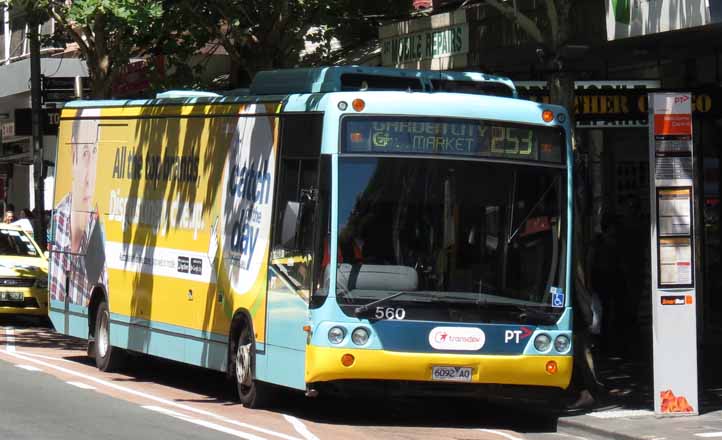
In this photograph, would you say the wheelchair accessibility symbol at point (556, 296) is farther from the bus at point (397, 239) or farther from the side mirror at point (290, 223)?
the side mirror at point (290, 223)

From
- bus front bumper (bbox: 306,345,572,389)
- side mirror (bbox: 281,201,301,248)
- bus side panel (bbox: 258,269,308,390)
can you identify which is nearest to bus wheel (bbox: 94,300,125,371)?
bus side panel (bbox: 258,269,308,390)

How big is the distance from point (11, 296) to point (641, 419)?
13.4 metres

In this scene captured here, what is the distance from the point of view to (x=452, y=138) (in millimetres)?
12062

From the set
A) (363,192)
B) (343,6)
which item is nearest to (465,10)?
(343,6)

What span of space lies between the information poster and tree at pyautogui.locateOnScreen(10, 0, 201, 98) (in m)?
8.81

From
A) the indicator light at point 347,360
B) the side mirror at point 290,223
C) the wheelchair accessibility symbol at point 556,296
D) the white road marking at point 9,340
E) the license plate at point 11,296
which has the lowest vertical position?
the white road marking at point 9,340

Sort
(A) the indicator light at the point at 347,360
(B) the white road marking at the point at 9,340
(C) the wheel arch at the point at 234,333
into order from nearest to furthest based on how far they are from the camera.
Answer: (A) the indicator light at the point at 347,360 → (C) the wheel arch at the point at 234,333 → (B) the white road marking at the point at 9,340

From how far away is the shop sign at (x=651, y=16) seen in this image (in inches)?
580

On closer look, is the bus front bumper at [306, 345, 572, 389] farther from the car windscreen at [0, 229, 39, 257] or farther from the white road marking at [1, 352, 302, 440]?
the car windscreen at [0, 229, 39, 257]

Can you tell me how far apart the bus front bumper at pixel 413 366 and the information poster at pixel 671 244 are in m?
1.17

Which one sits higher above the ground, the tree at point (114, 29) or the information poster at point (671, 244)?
the tree at point (114, 29)

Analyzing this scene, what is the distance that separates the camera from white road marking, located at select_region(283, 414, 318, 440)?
11255mm

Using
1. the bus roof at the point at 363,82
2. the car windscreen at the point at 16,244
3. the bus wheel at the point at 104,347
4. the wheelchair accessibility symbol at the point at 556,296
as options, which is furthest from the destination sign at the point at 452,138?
the car windscreen at the point at 16,244

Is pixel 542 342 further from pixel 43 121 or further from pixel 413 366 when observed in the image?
pixel 43 121
